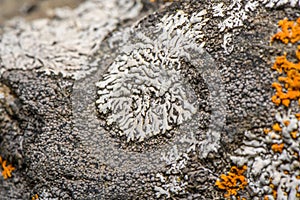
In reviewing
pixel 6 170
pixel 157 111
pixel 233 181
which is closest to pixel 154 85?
pixel 157 111

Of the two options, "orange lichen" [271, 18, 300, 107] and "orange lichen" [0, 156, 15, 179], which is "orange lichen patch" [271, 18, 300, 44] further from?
"orange lichen" [0, 156, 15, 179]

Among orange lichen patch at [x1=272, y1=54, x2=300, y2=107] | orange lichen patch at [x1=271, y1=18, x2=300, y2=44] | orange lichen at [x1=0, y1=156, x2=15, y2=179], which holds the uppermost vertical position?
orange lichen patch at [x1=271, y1=18, x2=300, y2=44]

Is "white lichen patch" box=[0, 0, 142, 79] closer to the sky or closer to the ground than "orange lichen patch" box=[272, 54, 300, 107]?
closer to the sky

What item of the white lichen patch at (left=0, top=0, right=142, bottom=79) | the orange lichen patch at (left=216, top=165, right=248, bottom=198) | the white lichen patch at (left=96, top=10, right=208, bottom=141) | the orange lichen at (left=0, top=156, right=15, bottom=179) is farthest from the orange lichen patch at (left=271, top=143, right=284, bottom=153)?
the orange lichen at (left=0, top=156, right=15, bottom=179)

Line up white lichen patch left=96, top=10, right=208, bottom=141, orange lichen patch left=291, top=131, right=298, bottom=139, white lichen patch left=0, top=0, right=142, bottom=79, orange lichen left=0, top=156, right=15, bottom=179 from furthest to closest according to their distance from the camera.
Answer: white lichen patch left=0, top=0, right=142, bottom=79 < orange lichen left=0, top=156, right=15, bottom=179 < white lichen patch left=96, top=10, right=208, bottom=141 < orange lichen patch left=291, top=131, right=298, bottom=139

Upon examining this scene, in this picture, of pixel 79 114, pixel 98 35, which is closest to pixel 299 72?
pixel 79 114

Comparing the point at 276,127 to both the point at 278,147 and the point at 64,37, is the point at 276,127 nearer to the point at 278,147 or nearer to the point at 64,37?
the point at 278,147
